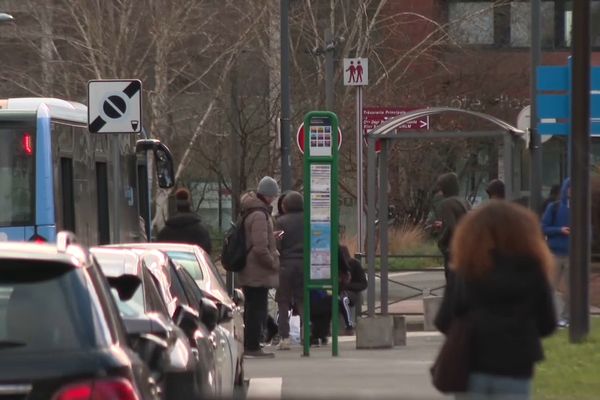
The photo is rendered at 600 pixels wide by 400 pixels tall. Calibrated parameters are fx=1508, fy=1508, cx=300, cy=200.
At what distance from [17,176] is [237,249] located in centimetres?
240

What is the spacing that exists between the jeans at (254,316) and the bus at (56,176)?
2.12m

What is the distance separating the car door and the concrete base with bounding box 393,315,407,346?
18.2ft

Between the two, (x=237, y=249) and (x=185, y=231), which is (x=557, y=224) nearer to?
(x=237, y=249)

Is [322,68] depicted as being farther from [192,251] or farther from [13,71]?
[192,251]

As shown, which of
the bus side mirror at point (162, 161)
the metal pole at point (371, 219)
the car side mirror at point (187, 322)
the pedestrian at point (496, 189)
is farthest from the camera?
the bus side mirror at point (162, 161)

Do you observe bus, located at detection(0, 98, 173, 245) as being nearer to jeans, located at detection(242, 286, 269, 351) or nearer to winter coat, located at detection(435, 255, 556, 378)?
jeans, located at detection(242, 286, 269, 351)

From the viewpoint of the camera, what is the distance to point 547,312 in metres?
6.58

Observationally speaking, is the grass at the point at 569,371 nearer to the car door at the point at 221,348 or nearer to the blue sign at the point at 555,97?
the blue sign at the point at 555,97

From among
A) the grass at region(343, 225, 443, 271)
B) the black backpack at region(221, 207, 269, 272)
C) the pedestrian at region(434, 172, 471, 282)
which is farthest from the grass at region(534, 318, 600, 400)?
the grass at region(343, 225, 443, 271)

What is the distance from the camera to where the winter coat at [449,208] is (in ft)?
52.6

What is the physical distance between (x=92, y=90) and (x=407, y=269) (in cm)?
949

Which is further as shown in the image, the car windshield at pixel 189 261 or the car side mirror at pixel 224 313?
the car windshield at pixel 189 261

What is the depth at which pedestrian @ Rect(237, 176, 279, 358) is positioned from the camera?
15.5 meters

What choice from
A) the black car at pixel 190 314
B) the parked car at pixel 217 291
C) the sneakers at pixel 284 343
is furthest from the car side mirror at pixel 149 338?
the sneakers at pixel 284 343
